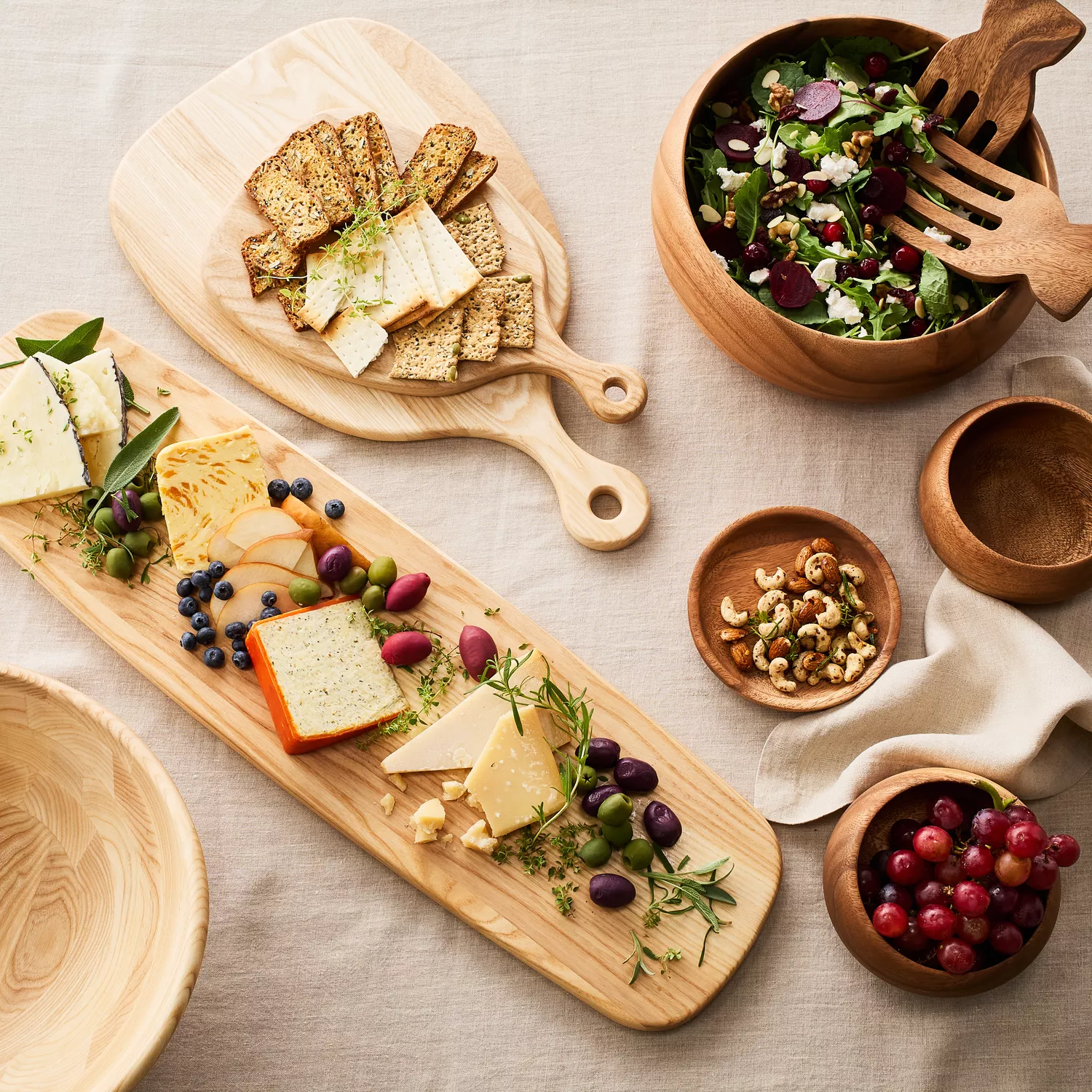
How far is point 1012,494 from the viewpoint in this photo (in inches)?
76.7

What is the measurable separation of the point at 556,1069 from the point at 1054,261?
173 cm

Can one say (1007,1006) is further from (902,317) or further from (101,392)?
(101,392)

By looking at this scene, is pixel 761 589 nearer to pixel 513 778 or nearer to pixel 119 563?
pixel 513 778

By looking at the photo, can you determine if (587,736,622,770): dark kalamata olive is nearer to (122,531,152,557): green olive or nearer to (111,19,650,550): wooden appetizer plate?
(111,19,650,550): wooden appetizer plate

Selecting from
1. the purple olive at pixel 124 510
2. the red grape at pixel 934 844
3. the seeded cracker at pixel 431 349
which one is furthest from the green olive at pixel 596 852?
the purple olive at pixel 124 510

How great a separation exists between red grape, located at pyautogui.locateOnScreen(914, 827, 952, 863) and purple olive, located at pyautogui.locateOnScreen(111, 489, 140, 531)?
153 centimetres

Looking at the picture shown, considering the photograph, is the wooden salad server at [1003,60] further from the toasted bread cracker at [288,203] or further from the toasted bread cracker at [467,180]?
the toasted bread cracker at [288,203]

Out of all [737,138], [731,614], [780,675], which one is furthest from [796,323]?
[780,675]

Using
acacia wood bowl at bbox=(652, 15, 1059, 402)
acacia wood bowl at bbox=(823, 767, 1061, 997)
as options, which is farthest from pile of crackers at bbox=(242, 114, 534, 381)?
acacia wood bowl at bbox=(823, 767, 1061, 997)

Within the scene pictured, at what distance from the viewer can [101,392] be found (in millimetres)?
1918

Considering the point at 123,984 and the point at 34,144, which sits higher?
the point at 34,144

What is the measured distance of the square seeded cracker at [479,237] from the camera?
2.00 m

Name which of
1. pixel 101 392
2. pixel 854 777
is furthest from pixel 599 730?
pixel 101 392

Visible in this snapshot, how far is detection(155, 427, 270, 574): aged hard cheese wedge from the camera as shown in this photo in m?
1.82
